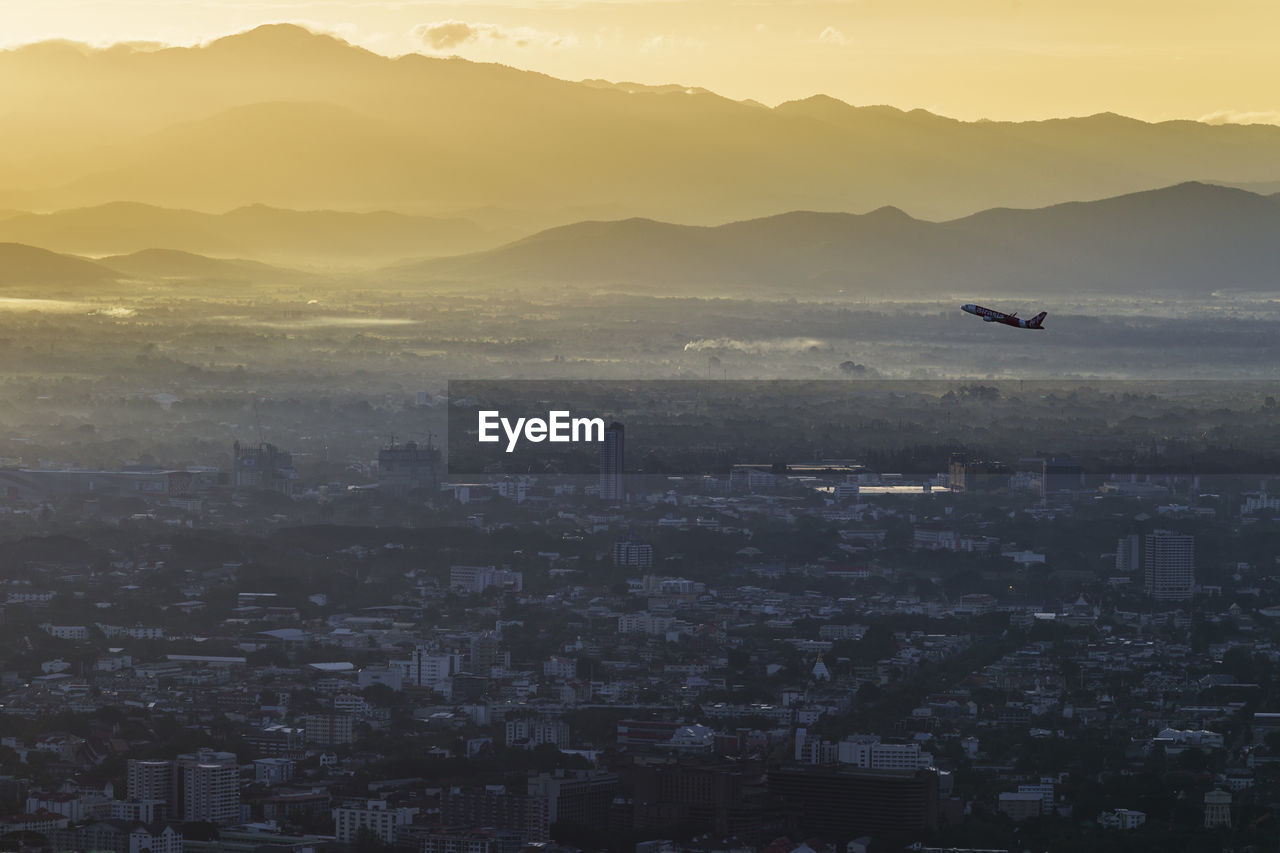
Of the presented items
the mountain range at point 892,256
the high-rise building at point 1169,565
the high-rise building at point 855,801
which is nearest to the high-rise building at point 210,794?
the high-rise building at point 855,801

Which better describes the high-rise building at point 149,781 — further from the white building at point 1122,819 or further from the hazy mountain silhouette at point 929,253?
the hazy mountain silhouette at point 929,253

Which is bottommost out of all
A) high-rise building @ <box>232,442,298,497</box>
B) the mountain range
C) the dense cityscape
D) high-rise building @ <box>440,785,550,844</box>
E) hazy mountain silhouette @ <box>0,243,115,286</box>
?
high-rise building @ <box>440,785,550,844</box>

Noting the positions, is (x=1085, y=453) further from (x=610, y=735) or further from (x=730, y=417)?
(x=610, y=735)

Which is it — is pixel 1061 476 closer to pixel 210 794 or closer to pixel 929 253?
pixel 210 794

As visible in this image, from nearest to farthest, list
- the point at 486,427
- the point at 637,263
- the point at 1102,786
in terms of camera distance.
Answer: the point at 1102,786 → the point at 486,427 → the point at 637,263

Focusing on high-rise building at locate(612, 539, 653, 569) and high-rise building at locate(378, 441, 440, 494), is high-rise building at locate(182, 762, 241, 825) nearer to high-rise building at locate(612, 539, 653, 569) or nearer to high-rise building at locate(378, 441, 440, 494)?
high-rise building at locate(612, 539, 653, 569)

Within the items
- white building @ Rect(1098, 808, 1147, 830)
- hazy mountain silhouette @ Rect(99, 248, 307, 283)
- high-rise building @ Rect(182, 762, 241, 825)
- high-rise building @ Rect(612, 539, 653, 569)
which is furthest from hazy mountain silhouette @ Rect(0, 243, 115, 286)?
white building @ Rect(1098, 808, 1147, 830)

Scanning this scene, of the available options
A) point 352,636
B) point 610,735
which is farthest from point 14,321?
point 610,735
